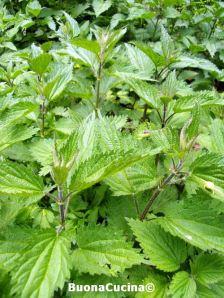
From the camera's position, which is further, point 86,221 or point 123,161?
point 86,221

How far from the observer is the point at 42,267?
1066mm

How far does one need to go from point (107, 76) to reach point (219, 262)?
4.38ft

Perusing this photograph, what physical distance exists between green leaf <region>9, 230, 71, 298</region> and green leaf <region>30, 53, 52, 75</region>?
1005 millimetres

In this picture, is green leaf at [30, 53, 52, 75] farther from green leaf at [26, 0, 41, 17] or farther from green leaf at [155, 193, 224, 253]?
Answer: green leaf at [26, 0, 41, 17]

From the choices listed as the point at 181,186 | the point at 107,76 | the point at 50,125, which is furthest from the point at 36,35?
the point at 181,186

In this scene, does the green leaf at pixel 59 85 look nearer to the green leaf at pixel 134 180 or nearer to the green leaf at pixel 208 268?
the green leaf at pixel 134 180

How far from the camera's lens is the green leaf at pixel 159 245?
1.36m

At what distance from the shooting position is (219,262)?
139 cm

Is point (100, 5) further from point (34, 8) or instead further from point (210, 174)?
point (210, 174)

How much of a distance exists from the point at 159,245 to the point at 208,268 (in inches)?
8.0

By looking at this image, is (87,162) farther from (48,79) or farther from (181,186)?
(48,79)

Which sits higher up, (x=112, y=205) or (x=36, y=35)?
(x=112, y=205)

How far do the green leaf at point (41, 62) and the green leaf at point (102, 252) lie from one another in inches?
37.7

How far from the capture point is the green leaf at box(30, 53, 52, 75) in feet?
6.02
